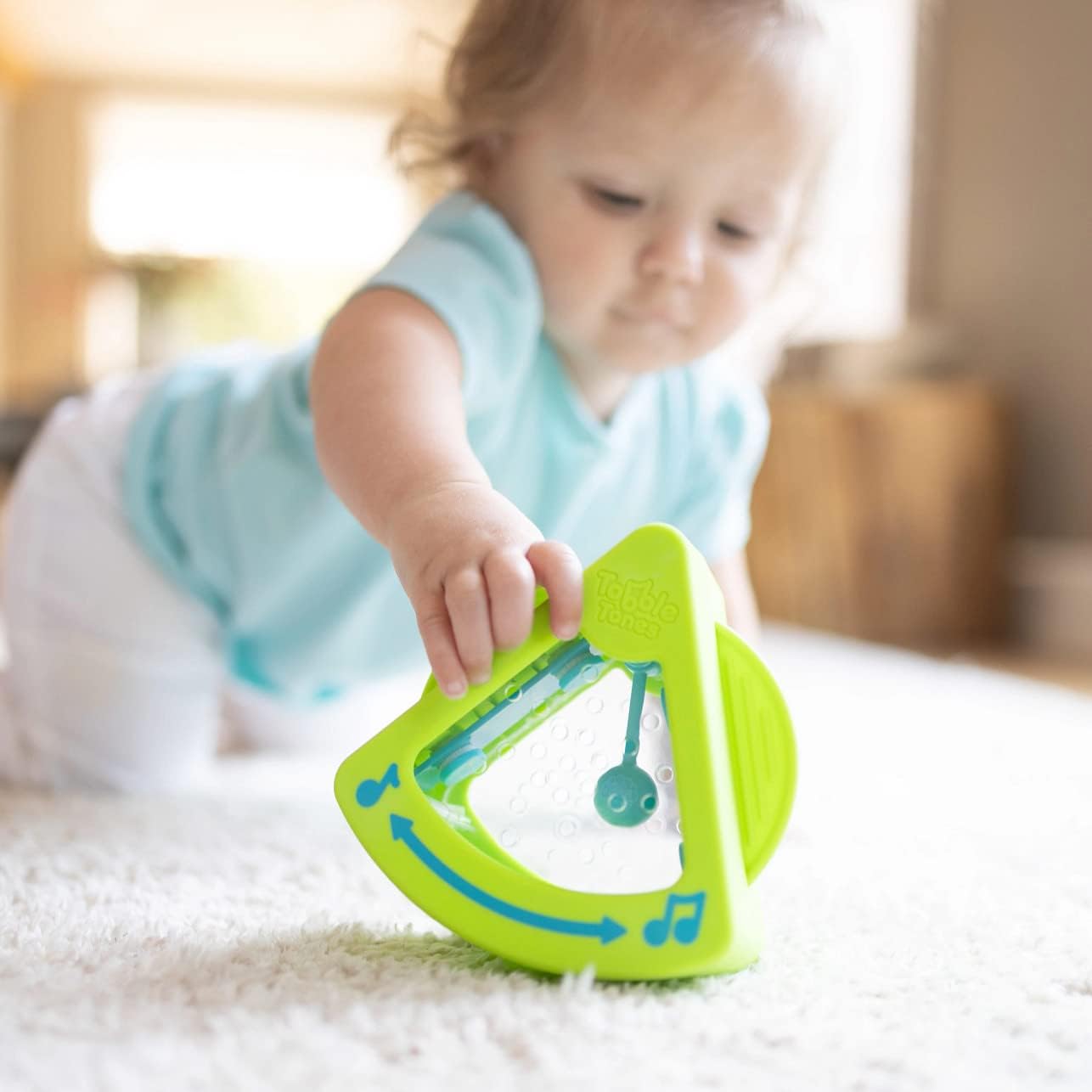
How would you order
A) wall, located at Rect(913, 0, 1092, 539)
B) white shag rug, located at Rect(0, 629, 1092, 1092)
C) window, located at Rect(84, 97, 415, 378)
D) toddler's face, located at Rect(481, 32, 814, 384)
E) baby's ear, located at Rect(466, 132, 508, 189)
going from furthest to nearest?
1. window, located at Rect(84, 97, 415, 378)
2. wall, located at Rect(913, 0, 1092, 539)
3. baby's ear, located at Rect(466, 132, 508, 189)
4. toddler's face, located at Rect(481, 32, 814, 384)
5. white shag rug, located at Rect(0, 629, 1092, 1092)

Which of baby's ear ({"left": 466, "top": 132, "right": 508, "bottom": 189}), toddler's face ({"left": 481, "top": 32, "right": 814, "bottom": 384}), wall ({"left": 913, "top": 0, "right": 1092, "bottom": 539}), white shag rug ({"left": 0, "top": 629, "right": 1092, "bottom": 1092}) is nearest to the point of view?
white shag rug ({"left": 0, "top": 629, "right": 1092, "bottom": 1092})

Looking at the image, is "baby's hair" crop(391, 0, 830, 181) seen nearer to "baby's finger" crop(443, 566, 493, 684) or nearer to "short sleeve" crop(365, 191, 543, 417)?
"short sleeve" crop(365, 191, 543, 417)

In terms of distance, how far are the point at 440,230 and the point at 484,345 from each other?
0.10 meters

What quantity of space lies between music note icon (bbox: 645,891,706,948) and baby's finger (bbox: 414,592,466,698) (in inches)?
4.4

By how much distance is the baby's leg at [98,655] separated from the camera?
99 centimetres

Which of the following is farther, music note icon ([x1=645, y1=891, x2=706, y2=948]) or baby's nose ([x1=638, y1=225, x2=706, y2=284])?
baby's nose ([x1=638, y1=225, x2=706, y2=284])

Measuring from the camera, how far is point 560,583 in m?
0.52

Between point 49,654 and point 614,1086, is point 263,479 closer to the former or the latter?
point 49,654

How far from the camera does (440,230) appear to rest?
0.83 m

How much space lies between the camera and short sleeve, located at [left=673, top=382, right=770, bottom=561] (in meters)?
1.06

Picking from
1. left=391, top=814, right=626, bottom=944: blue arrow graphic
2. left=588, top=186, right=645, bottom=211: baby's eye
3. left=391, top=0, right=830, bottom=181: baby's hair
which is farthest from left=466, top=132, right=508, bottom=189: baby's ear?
left=391, top=814, right=626, bottom=944: blue arrow graphic

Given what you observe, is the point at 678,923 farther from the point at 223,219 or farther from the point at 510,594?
the point at 223,219

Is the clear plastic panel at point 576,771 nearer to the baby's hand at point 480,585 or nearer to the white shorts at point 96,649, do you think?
the baby's hand at point 480,585

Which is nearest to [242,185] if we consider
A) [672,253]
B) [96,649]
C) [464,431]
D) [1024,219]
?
[1024,219]
